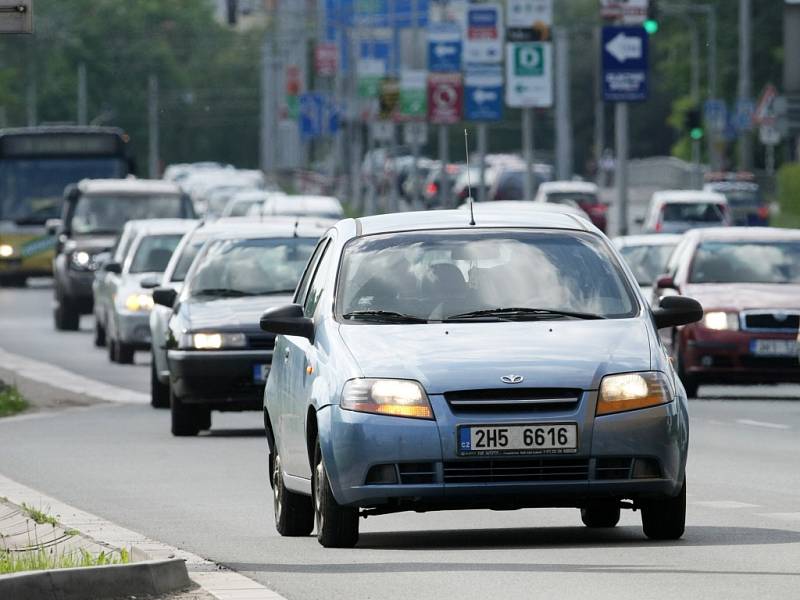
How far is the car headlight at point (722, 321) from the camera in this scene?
23781 mm

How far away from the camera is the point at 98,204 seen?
39.7 meters

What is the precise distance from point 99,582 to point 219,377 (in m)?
10.4

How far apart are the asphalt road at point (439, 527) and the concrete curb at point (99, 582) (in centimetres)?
50

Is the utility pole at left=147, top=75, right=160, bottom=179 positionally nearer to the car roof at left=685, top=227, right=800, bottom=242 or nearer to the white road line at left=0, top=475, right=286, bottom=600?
the car roof at left=685, top=227, right=800, bottom=242

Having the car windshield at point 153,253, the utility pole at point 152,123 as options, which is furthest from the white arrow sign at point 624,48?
the utility pole at point 152,123

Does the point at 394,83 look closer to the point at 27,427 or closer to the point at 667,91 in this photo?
the point at 27,427

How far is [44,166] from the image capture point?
47.0m

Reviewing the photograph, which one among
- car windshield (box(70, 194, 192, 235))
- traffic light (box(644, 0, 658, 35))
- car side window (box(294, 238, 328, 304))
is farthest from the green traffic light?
car side window (box(294, 238, 328, 304))

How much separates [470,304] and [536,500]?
1010 mm

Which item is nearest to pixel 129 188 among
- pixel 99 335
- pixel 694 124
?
pixel 99 335

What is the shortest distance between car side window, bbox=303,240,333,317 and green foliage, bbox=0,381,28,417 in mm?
10888

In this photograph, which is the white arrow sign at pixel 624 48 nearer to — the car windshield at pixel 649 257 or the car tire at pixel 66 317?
the car tire at pixel 66 317

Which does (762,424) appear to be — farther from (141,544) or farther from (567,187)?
(567,187)

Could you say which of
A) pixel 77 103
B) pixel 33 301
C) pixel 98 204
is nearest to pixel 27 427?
pixel 98 204
